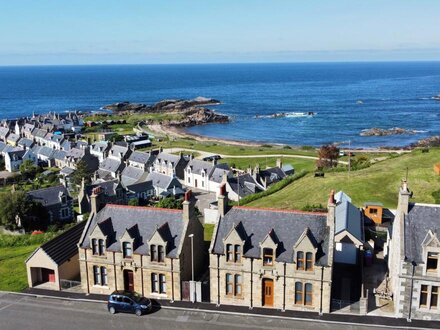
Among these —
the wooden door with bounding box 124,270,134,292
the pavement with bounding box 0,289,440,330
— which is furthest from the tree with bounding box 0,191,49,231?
the wooden door with bounding box 124,270,134,292

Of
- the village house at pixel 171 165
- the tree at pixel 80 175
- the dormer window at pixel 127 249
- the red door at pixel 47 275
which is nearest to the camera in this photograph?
the dormer window at pixel 127 249

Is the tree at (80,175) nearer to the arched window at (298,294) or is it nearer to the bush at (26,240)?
the bush at (26,240)

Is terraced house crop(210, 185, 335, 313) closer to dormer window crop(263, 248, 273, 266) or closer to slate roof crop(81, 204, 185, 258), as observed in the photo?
dormer window crop(263, 248, 273, 266)

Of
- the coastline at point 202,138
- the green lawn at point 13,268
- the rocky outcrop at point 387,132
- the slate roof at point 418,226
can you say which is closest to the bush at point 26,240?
the green lawn at point 13,268

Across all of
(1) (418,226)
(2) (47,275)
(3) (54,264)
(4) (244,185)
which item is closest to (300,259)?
(1) (418,226)

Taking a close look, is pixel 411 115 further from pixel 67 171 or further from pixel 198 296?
pixel 198 296

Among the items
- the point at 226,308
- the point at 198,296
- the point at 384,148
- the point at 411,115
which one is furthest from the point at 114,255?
the point at 411,115
